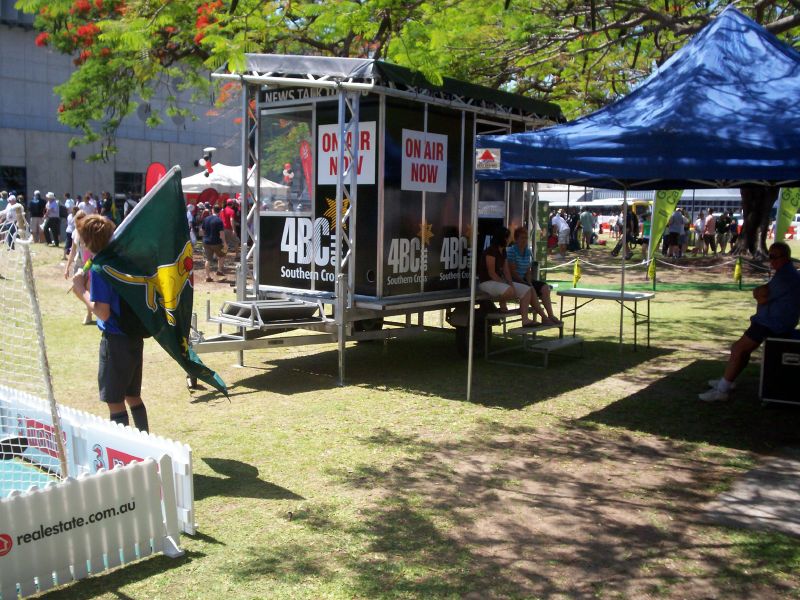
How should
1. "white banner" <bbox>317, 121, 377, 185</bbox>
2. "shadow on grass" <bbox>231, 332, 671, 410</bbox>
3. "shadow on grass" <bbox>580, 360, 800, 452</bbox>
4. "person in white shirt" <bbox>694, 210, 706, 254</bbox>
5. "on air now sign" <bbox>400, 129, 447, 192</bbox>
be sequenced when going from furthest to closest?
"person in white shirt" <bbox>694, 210, 706, 254</bbox> < "on air now sign" <bbox>400, 129, 447, 192</bbox> < "white banner" <bbox>317, 121, 377, 185</bbox> < "shadow on grass" <bbox>231, 332, 671, 410</bbox> < "shadow on grass" <bbox>580, 360, 800, 452</bbox>

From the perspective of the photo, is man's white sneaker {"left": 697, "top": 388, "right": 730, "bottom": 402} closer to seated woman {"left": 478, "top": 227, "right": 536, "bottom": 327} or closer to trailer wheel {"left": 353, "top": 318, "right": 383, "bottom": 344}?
seated woman {"left": 478, "top": 227, "right": 536, "bottom": 327}

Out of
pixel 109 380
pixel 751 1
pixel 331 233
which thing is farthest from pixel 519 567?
pixel 751 1

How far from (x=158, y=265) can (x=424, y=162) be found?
4763 mm

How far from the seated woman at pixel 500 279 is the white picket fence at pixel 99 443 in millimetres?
5812

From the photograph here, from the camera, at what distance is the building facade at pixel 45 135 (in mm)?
35375

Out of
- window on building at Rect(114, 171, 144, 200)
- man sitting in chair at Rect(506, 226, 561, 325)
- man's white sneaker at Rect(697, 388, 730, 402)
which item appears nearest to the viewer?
man's white sneaker at Rect(697, 388, 730, 402)

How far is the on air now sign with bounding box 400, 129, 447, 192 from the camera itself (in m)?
9.30

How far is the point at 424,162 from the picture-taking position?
31.5 feet

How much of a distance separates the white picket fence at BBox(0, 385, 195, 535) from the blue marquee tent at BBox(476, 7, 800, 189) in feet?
13.6

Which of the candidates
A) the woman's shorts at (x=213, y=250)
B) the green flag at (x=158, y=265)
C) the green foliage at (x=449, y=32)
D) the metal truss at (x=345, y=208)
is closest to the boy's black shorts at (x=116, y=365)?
the green flag at (x=158, y=265)

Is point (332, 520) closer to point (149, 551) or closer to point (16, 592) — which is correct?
point (149, 551)

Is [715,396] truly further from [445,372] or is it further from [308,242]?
[308,242]

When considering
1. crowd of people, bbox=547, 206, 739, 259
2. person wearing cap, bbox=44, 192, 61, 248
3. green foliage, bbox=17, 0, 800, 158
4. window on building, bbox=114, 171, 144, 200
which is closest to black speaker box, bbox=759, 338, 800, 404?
green foliage, bbox=17, 0, 800, 158

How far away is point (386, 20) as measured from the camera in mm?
8727
